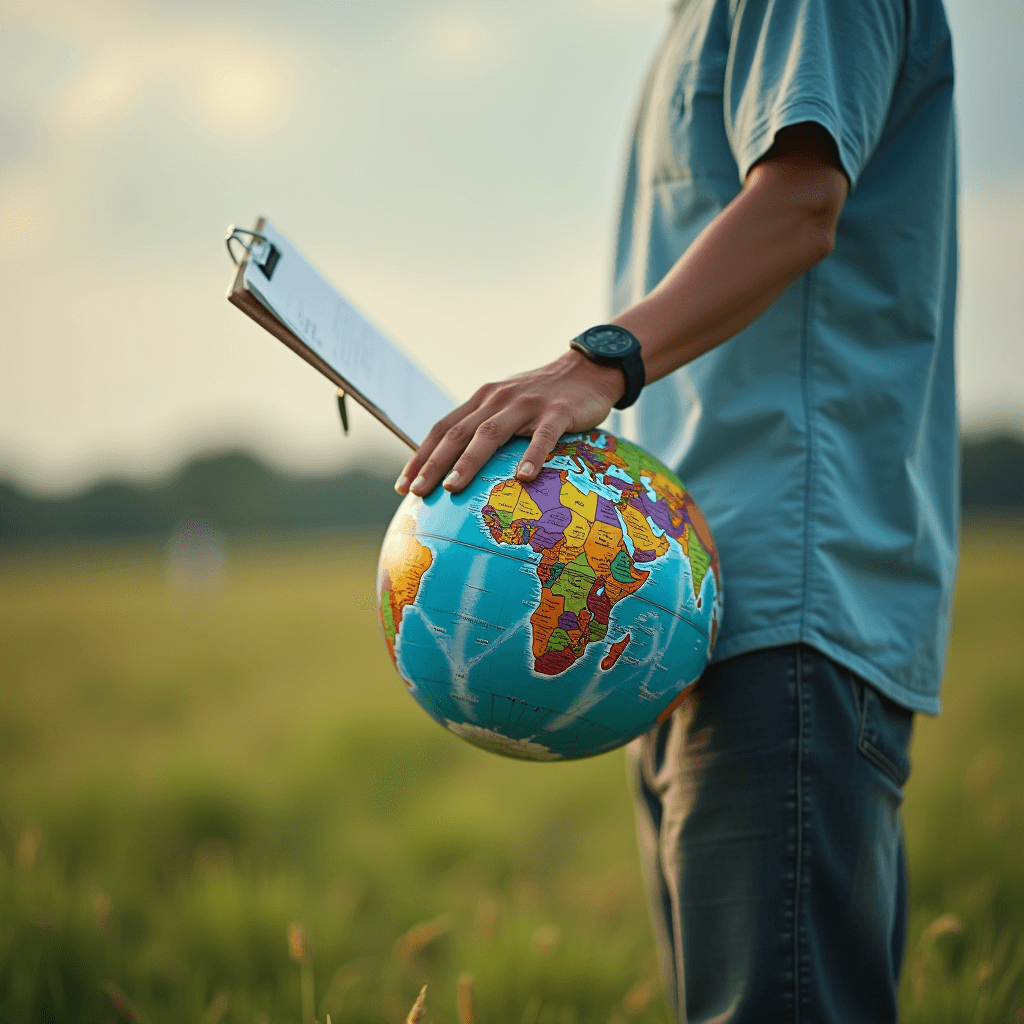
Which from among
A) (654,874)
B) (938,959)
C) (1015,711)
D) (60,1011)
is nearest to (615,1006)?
(938,959)

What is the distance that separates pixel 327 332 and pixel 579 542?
0.71 meters

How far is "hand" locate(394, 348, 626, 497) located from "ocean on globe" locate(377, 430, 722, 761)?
0.05 meters

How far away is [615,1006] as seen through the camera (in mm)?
3123

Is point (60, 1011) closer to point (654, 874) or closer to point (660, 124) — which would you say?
point (654, 874)

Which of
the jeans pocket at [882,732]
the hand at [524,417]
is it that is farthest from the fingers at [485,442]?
the jeans pocket at [882,732]

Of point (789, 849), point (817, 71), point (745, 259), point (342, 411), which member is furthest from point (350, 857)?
point (817, 71)

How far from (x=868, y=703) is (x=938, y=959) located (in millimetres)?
1848

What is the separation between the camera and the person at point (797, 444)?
1648 millimetres

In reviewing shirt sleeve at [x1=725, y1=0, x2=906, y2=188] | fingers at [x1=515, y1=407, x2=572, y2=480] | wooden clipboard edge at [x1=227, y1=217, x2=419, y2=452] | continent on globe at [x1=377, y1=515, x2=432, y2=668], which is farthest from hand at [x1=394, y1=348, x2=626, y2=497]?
shirt sleeve at [x1=725, y1=0, x2=906, y2=188]

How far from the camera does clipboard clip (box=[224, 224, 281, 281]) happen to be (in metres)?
1.82

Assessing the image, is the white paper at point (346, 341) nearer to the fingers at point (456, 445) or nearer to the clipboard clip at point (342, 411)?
the clipboard clip at point (342, 411)

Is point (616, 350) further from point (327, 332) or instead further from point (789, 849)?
point (789, 849)

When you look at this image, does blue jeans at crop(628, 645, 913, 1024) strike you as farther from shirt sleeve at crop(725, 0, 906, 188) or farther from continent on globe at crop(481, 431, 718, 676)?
shirt sleeve at crop(725, 0, 906, 188)

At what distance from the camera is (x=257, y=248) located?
183 centimetres
